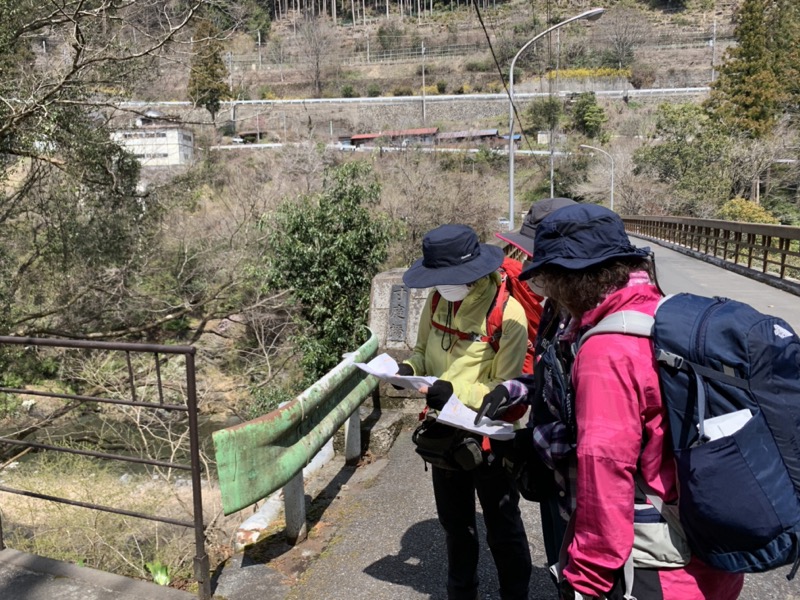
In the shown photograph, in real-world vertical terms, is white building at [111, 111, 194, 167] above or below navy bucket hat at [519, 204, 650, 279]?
above

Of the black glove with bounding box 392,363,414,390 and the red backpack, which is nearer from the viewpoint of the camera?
the red backpack

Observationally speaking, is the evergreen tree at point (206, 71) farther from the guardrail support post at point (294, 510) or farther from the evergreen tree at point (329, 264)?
the guardrail support post at point (294, 510)

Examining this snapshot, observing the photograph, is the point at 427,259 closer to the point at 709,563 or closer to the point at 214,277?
the point at 709,563

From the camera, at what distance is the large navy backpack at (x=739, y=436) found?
133 centimetres

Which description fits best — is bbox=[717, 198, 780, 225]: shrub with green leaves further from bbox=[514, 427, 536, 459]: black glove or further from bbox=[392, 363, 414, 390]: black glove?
bbox=[514, 427, 536, 459]: black glove

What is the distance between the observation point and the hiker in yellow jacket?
2354 millimetres

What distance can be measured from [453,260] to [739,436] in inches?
50.9

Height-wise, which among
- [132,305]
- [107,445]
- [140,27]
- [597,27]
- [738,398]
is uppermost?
[597,27]

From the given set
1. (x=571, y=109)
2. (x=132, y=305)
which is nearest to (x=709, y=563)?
(x=132, y=305)

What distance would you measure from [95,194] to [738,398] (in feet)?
41.4

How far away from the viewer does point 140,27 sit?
31.3ft

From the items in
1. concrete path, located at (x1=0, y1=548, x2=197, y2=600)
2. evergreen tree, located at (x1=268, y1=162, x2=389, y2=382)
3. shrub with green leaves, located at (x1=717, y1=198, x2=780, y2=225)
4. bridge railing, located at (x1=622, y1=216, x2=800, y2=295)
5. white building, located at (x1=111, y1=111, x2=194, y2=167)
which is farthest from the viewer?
shrub with green leaves, located at (x1=717, y1=198, x2=780, y2=225)

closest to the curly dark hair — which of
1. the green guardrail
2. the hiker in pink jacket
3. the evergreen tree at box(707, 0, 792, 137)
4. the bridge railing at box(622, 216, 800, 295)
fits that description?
the hiker in pink jacket

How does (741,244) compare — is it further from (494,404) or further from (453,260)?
(494,404)
